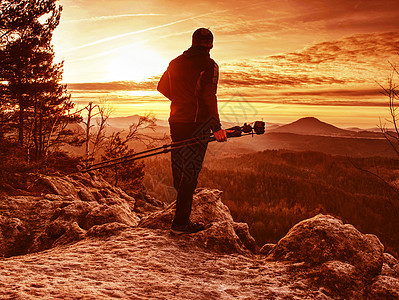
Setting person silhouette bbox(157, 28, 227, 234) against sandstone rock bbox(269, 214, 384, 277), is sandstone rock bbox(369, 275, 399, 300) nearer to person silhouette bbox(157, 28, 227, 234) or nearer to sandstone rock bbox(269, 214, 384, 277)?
sandstone rock bbox(269, 214, 384, 277)

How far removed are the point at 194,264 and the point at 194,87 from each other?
2.73 meters

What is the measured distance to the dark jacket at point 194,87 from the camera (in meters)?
4.45

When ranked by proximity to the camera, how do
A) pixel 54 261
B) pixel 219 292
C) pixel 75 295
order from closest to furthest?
pixel 75 295 → pixel 219 292 → pixel 54 261

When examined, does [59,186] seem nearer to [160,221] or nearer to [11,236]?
[11,236]

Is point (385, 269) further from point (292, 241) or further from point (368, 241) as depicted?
point (292, 241)

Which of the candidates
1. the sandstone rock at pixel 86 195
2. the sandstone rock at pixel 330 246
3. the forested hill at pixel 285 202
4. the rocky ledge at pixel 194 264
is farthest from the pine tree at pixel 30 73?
the forested hill at pixel 285 202

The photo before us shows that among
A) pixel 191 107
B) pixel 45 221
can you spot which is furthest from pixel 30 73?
pixel 191 107

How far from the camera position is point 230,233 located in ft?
17.0

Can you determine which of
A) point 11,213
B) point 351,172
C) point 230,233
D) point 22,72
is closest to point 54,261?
point 230,233

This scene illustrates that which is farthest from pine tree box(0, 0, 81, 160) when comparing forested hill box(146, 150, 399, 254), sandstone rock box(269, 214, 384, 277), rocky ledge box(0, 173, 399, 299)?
forested hill box(146, 150, 399, 254)

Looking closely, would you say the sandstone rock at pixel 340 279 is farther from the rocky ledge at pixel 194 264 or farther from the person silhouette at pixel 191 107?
the person silhouette at pixel 191 107

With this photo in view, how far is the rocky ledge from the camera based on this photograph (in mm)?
3166

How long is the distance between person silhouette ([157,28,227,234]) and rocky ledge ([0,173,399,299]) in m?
0.80

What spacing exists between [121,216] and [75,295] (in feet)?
13.8
